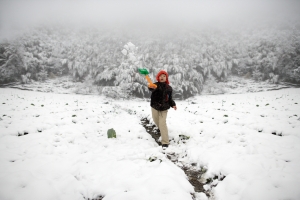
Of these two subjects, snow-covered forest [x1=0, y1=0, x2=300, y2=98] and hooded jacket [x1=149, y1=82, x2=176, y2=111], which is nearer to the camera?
hooded jacket [x1=149, y1=82, x2=176, y2=111]

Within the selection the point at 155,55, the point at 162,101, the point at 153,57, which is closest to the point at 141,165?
the point at 162,101

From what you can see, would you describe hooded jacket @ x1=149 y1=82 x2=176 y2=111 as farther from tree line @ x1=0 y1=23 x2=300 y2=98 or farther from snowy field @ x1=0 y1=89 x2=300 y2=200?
tree line @ x1=0 y1=23 x2=300 y2=98

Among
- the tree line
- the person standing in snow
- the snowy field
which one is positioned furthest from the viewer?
the tree line

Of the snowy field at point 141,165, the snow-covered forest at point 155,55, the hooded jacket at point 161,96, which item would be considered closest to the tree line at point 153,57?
the snow-covered forest at point 155,55

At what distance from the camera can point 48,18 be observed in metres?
26.7

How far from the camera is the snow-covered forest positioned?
18.2 m

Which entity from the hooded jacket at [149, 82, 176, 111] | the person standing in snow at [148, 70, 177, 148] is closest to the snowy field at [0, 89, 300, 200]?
the person standing in snow at [148, 70, 177, 148]

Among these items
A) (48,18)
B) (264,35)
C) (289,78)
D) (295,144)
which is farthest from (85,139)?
(48,18)

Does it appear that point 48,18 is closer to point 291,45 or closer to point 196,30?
point 196,30

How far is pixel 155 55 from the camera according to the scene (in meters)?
19.4

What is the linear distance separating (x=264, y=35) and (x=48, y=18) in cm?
3794

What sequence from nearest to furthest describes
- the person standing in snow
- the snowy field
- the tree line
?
the snowy field, the person standing in snow, the tree line

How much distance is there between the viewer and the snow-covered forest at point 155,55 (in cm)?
1820

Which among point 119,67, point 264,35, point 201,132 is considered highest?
point 264,35
